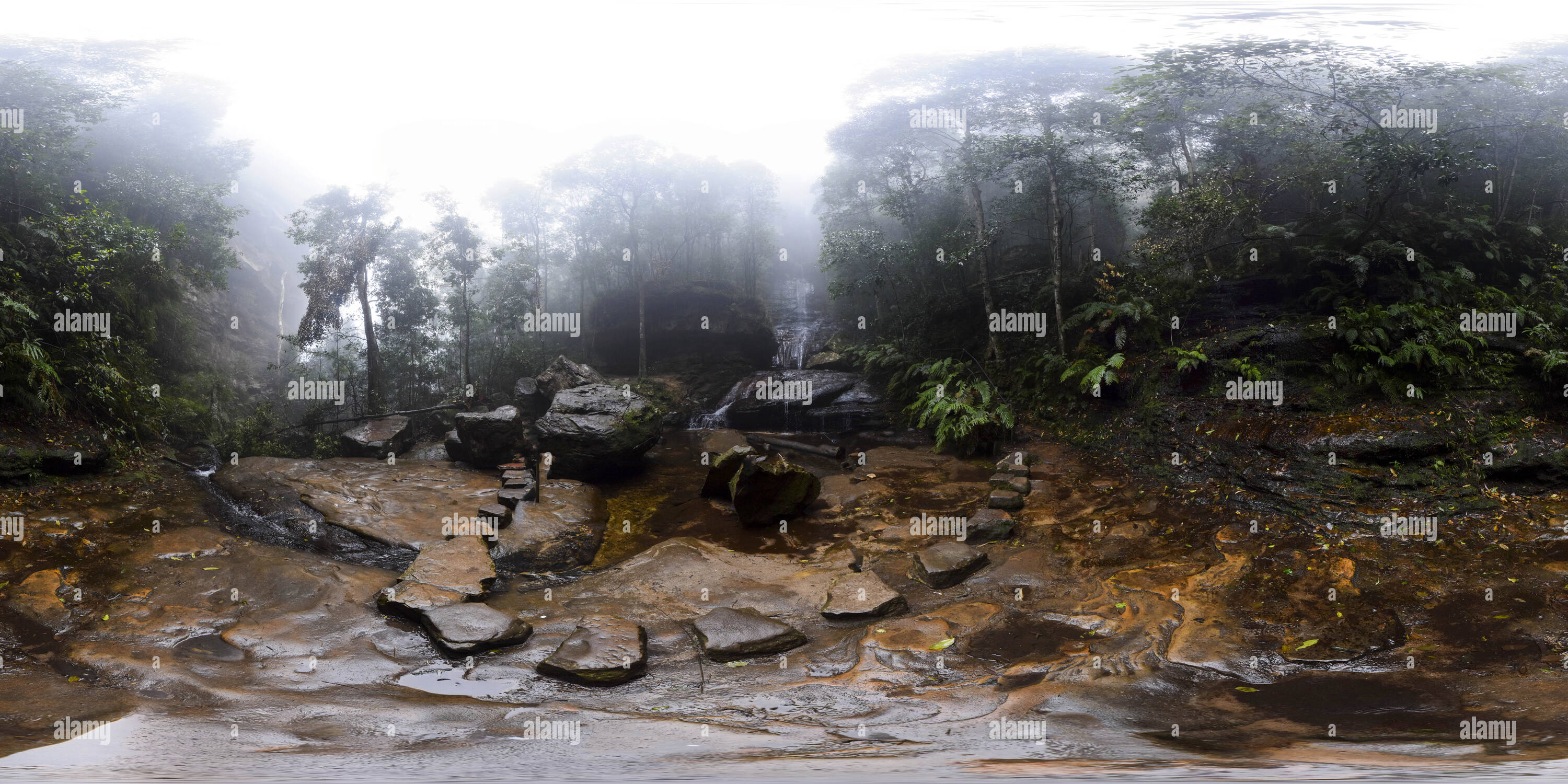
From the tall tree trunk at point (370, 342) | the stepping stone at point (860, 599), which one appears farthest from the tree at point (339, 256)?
the stepping stone at point (860, 599)

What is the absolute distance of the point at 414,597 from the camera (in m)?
5.03

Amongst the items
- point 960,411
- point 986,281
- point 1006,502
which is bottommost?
point 1006,502

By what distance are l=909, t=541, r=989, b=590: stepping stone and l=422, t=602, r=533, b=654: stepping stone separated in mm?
3742

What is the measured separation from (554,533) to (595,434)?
308 cm

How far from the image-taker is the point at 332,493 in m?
8.28

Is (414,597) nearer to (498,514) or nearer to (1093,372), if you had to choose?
(498,514)

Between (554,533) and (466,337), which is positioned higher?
(466,337)

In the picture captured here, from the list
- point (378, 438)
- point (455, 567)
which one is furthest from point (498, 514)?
point (378, 438)

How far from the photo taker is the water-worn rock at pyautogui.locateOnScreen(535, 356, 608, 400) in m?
14.4

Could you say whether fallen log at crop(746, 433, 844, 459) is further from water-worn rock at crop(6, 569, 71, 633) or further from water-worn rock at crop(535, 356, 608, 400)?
water-worn rock at crop(6, 569, 71, 633)

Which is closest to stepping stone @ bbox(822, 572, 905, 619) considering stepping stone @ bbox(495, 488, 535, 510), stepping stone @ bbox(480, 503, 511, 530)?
stepping stone @ bbox(480, 503, 511, 530)

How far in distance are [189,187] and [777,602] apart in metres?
17.5

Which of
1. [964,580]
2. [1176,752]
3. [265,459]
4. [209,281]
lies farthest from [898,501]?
[209,281]

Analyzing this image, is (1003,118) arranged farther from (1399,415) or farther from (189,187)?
(189,187)
